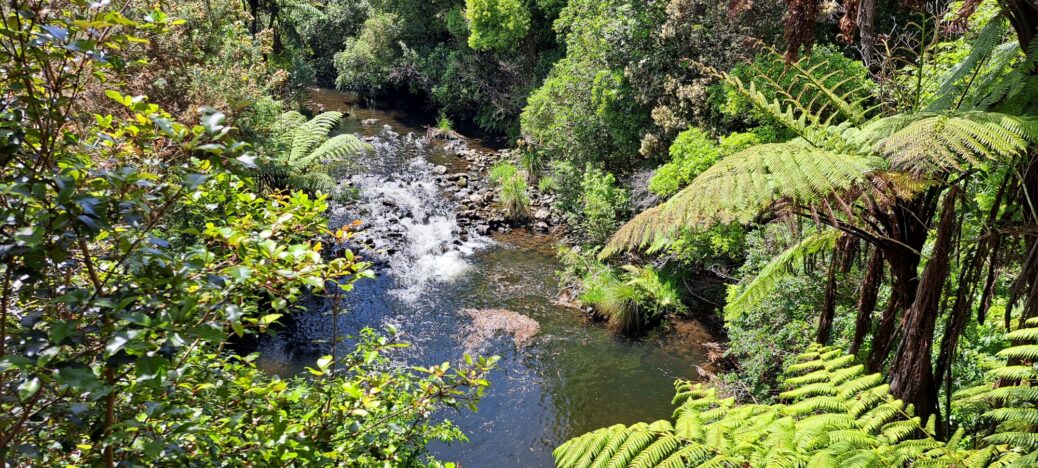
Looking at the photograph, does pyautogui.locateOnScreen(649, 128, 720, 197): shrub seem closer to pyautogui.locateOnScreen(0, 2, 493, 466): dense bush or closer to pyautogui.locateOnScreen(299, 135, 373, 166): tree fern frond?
pyautogui.locateOnScreen(299, 135, 373, 166): tree fern frond

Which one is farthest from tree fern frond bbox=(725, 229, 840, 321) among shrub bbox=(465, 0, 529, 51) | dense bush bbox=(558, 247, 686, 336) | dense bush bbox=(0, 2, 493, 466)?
shrub bbox=(465, 0, 529, 51)

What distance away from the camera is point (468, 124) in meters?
21.0

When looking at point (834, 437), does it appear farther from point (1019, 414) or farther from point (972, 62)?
point (972, 62)

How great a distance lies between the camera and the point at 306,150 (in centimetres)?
1119

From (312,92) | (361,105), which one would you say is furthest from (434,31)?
(312,92)

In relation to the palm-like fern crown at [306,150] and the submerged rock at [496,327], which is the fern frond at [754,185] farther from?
the palm-like fern crown at [306,150]

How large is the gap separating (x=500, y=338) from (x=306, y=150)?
213 inches

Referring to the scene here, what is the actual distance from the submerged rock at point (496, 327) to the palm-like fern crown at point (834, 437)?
6.22 metres

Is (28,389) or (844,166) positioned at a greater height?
(844,166)

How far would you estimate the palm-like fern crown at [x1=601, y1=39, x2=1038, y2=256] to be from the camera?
7.07 ft

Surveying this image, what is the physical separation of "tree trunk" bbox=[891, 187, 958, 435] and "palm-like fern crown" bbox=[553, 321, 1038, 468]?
0.45 ft

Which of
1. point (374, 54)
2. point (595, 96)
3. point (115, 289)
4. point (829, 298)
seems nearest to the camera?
point (115, 289)

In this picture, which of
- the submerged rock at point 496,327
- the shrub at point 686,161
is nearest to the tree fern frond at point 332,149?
the submerged rock at point 496,327

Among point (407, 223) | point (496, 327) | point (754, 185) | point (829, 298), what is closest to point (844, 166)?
point (754, 185)
